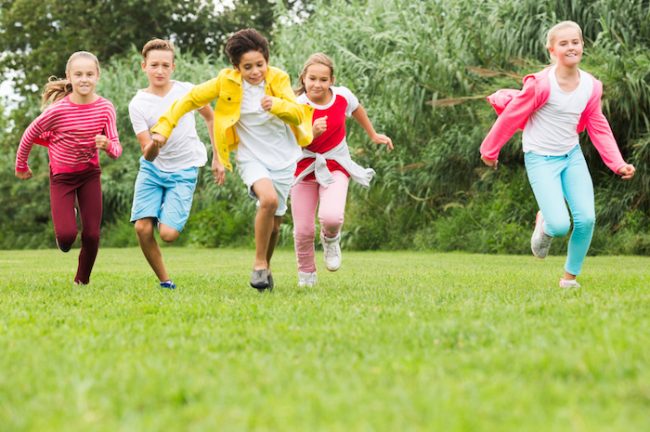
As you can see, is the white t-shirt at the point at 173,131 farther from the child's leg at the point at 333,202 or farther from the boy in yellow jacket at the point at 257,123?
the child's leg at the point at 333,202

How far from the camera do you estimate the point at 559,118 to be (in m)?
7.05

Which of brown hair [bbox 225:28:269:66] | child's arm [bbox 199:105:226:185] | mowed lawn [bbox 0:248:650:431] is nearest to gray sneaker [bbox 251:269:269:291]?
mowed lawn [bbox 0:248:650:431]

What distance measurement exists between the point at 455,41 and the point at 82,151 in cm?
934

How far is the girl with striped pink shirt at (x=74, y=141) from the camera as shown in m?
7.91

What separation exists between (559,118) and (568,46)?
0.56m

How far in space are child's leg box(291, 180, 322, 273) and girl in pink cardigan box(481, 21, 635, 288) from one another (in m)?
1.66

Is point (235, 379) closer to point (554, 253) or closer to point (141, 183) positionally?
point (141, 183)

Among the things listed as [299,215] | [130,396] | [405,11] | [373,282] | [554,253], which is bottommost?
[554,253]

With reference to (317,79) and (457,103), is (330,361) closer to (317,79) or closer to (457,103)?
(317,79)

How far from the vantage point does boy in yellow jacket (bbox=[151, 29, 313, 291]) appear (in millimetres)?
6734

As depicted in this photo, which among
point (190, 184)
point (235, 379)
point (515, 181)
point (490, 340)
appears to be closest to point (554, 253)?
point (515, 181)

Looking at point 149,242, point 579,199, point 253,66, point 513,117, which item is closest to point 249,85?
point 253,66

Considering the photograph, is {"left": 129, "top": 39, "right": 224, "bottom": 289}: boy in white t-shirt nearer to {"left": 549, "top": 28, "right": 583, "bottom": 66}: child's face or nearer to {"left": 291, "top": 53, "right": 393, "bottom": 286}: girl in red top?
{"left": 291, "top": 53, "right": 393, "bottom": 286}: girl in red top

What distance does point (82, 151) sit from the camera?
7941mm
